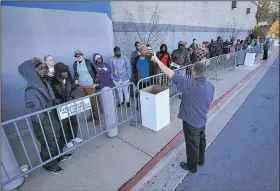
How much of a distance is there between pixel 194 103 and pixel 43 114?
92.8 inches

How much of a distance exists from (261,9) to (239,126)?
126ft

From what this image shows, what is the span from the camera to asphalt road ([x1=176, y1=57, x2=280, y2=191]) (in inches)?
107

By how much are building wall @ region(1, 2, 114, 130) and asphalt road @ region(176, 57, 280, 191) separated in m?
3.82

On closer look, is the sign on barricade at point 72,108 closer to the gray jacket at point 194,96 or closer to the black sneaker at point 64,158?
the black sneaker at point 64,158

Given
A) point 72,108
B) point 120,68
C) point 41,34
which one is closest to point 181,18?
point 120,68

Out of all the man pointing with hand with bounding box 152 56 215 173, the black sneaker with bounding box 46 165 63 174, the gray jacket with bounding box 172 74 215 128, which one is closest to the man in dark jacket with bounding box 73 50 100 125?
the black sneaker with bounding box 46 165 63 174

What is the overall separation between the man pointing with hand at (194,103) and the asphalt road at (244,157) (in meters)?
0.32

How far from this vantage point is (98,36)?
16.7 feet

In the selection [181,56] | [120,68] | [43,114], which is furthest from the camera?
[181,56]

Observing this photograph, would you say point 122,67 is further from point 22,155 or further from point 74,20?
point 22,155

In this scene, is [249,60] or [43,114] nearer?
[43,114]

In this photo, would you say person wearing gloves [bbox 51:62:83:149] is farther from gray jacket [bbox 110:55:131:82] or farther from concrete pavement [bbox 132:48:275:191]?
gray jacket [bbox 110:55:131:82]

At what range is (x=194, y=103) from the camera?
2555mm

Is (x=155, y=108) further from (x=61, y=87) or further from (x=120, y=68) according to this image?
(x=61, y=87)
